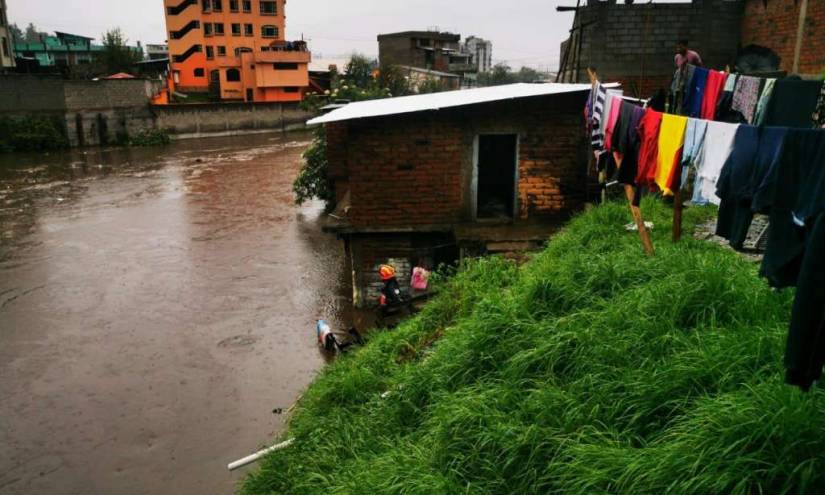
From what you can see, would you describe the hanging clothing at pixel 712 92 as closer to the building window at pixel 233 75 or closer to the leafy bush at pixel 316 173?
Result: the leafy bush at pixel 316 173

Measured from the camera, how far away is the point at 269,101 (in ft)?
132

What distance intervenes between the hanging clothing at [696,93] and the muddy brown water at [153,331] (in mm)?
6147

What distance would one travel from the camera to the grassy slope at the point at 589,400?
8.66ft

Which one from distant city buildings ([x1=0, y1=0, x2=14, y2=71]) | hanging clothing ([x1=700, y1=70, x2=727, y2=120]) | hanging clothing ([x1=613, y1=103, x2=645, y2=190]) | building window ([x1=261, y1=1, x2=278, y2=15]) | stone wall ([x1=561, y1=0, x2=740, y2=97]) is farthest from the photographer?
building window ([x1=261, y1=1, x2=278, y2=15])

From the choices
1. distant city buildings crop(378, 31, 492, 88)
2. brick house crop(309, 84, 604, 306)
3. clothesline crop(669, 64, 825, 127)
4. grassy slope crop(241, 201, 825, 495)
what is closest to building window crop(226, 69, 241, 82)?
distant city buildings crop(378, 31, 492, 88)

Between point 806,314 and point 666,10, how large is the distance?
10.2 m

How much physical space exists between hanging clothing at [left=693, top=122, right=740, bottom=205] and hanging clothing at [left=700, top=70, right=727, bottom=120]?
7.56ft

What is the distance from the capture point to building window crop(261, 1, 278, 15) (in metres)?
47.4

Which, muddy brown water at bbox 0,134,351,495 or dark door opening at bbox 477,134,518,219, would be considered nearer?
muddy brown water at bbox 0,134,351,495

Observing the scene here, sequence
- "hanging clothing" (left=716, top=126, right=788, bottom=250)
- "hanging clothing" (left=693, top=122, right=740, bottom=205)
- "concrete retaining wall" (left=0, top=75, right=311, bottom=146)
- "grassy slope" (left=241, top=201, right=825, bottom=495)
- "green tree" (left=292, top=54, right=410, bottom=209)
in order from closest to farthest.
Result: "grassy slope" (left=241, top=201, right=825, bottom=495) → "hanging clothing" (left=716, top=126, right=788, bottom=250) → "hanging clothing" (left=693, top=122, right=740, bottom=205) → "green tree" (left=292, top=54, right=410, bottom=209) → "concrete retaining wall" (left=0, top=75, right=311, bottom=146)

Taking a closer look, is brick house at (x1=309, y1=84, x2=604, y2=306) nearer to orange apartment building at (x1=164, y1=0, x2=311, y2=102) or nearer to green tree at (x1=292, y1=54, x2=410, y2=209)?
green tree at (x1=292, y1=54, x2=410, y2=209)

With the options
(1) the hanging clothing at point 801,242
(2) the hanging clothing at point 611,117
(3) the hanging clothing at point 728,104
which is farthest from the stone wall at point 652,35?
(1) the hanging clothing at point 801,242

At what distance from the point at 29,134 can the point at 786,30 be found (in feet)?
111

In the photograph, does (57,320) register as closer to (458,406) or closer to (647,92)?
(458,406)
